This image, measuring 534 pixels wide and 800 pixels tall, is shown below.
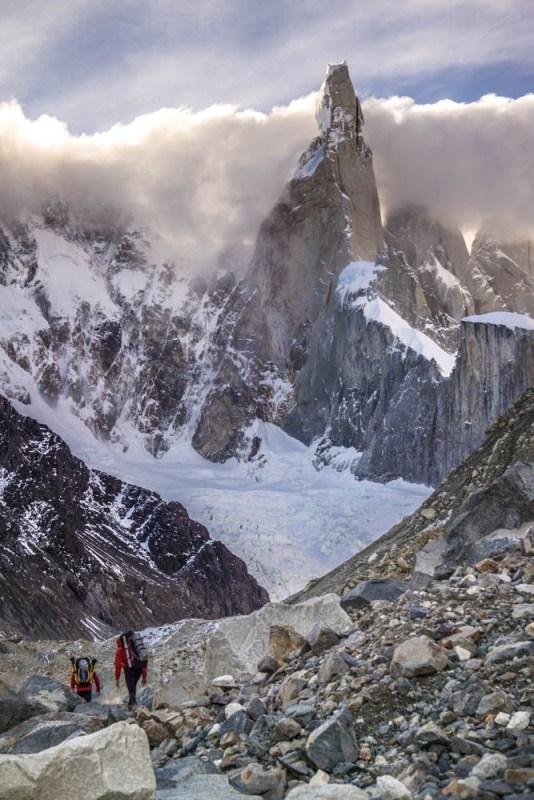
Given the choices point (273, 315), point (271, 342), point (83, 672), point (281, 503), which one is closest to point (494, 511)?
point (83, 672)

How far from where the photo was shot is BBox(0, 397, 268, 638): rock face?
70.2 m

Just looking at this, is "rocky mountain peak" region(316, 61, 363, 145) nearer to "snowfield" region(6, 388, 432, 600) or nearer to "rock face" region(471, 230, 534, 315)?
"rock face" region(471, 230, 534, 315)

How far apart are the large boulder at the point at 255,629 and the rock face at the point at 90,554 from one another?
48.0 metres

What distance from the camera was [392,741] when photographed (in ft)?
25.7

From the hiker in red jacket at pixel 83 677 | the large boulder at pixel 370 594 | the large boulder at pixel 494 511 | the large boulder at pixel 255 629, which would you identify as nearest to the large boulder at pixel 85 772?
the large boulder at pixel 255 629

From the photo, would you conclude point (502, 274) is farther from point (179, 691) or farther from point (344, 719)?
point (344, 719)

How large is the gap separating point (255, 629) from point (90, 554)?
75843 millimetres

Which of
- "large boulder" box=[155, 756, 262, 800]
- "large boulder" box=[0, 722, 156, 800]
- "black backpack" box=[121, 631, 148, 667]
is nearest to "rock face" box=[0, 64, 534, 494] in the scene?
"black backpack" box=[121, 631, 148, 667]

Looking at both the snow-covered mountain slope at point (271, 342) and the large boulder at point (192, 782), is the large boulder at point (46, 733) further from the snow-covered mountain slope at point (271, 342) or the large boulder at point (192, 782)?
the snow-covered mountain slope at point (271, 342)

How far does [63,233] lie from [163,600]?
105132mm

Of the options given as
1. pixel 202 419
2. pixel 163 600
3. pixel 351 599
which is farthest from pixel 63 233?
pixel 351 599

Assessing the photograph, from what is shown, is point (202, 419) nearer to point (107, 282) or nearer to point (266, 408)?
point (266, 408)

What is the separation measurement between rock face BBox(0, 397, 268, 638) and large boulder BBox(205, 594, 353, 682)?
48025 mm

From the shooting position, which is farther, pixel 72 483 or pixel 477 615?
pixel 72 483
